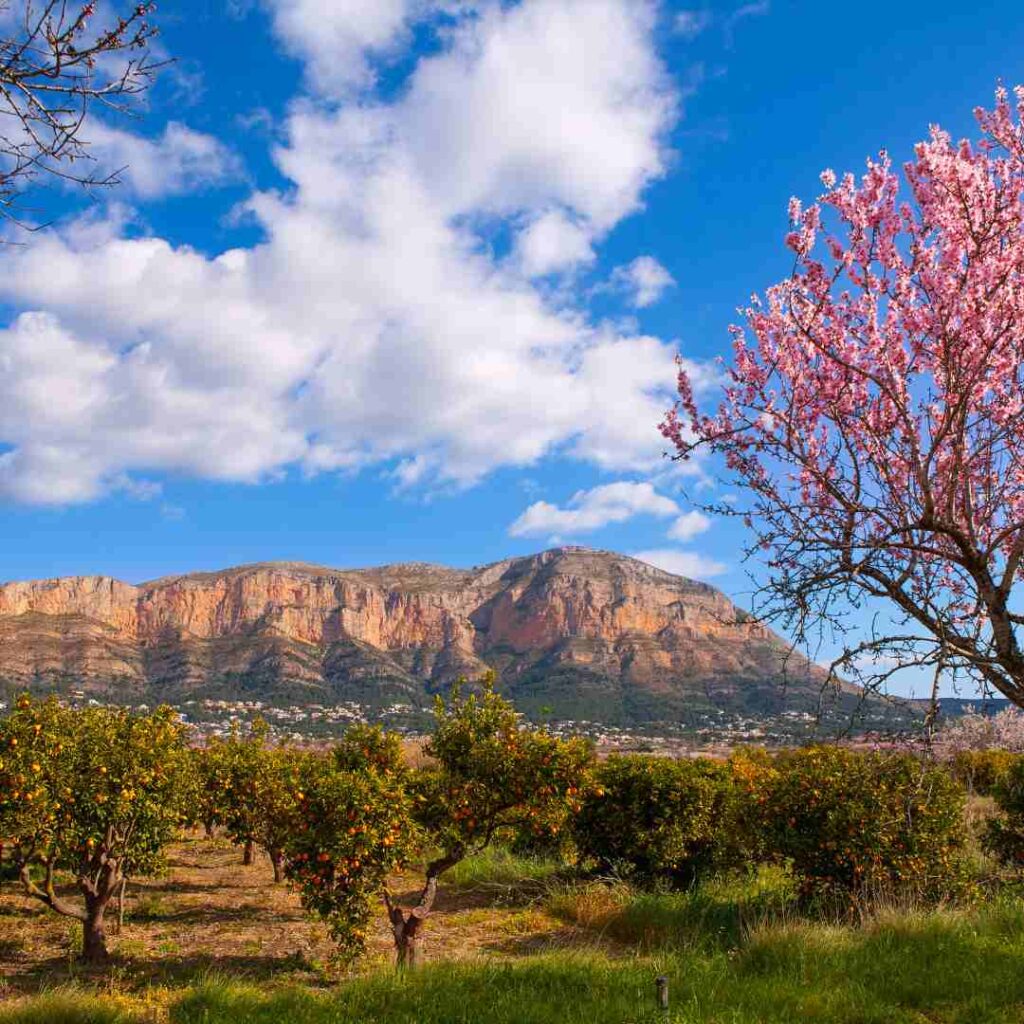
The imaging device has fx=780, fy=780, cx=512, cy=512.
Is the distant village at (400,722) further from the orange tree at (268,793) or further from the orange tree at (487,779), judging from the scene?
the orange tree at (487,779)

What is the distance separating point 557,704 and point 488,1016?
395 ft

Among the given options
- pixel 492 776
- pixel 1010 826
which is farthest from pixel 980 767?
pixel 492 776

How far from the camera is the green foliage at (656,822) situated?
1465cm

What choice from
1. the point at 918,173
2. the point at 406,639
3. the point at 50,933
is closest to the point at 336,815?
the point at 50,933

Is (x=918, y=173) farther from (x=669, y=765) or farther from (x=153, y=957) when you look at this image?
(x=153, y=957)

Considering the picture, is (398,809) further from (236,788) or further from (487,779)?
(236,788)

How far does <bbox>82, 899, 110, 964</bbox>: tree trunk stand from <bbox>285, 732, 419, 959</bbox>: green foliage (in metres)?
3.26

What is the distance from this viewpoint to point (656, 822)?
1472cm

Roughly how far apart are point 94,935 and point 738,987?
9.03 meters

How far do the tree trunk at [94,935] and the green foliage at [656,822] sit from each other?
27.2 feet

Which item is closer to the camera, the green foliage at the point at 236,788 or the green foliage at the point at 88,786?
the green foliage at the point at 88,786

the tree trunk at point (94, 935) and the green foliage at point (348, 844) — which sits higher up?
the green foliage at point (348, 844)

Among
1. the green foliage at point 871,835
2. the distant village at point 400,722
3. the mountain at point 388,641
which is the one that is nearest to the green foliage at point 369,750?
the green foliage at point 871,835

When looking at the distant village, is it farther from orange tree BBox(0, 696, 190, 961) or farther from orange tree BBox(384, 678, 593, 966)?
orange tree BBox(0, 696, 190, 961)
